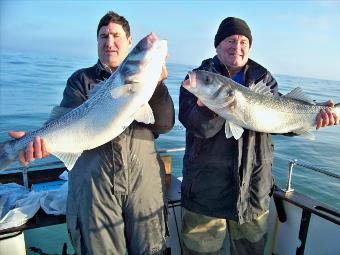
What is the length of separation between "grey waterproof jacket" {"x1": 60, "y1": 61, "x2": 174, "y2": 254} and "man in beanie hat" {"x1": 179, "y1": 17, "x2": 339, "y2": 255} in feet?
1.67

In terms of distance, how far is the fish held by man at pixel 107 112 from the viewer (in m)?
2.98

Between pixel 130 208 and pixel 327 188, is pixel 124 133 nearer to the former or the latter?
pixel 130 208

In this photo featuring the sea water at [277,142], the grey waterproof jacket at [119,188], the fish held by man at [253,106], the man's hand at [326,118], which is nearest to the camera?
the grey waterproof jacket at [119,188]

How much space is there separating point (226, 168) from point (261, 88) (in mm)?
958

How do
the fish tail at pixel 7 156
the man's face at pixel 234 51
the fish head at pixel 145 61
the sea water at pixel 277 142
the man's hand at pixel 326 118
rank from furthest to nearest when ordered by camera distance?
the sea water at pixel 277 142 < the man's hand at pixel 326 118 < the man's face at pixel 234 51 < the fish tail at pixel 7 156 < the fish head at pixel 145 61

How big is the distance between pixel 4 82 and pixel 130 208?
101ft

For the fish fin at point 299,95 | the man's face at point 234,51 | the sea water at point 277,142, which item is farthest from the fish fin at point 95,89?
the sea water at point 277,142

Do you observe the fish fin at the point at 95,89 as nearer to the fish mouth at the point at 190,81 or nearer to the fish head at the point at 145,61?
the fish head at the point at 145,61

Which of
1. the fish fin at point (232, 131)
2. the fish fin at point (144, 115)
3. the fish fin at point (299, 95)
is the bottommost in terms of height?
the fish fin at point (232, 131)

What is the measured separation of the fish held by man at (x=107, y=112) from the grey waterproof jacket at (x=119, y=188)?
0.47ft

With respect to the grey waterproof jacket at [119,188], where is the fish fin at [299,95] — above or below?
above

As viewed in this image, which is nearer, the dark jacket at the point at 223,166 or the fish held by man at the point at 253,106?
the fish held by man at the point at 253,106

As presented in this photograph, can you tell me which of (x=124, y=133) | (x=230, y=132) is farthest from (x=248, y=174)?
(x=124, y=133)

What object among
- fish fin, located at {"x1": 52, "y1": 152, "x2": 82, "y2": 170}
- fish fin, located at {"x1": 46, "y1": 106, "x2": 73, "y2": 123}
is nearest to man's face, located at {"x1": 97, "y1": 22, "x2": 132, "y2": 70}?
fish fin, located at {"x1": 46, "y1": 106, "x2": 73, "y2": 123}
